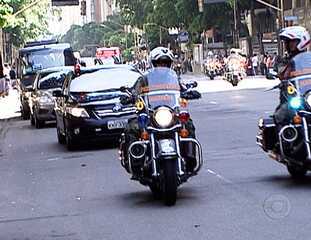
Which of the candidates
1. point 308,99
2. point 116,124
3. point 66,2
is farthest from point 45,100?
point 66,2

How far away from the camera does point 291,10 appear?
63.2 m

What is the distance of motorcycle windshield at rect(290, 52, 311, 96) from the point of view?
10.7 m

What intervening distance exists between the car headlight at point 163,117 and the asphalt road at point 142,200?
34.6 inches

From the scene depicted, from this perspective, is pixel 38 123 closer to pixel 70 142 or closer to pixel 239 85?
pixel 70 142

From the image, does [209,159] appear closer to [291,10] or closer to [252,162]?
[252,162]

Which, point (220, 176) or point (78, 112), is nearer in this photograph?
point (220, 176)

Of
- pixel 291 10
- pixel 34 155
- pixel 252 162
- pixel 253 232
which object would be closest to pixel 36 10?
pixel 291 10

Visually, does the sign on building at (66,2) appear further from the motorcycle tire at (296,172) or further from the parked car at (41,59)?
the motorcycle tire at (296,172)

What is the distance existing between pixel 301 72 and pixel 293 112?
491 mm

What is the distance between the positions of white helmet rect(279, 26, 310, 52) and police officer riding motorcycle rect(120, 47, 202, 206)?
1.26 meters

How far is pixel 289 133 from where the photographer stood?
34.7ft

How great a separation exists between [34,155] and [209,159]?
4.06 meters

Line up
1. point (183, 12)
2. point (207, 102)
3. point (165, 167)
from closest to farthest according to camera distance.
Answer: point (165, 167)
point (207, 102)
point (183, 12)

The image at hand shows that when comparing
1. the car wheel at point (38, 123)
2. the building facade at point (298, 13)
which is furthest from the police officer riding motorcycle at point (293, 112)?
the building facade at point (298, 13)
